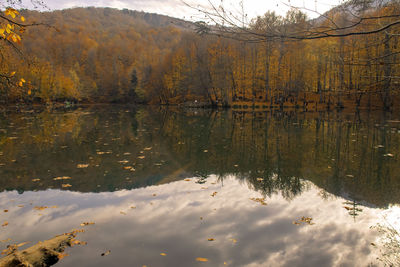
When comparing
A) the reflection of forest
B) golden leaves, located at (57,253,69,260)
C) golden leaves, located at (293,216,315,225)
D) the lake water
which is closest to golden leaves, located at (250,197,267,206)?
the lake water

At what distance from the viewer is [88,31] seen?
433 ft

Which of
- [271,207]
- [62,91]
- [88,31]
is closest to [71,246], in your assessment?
[271,207]

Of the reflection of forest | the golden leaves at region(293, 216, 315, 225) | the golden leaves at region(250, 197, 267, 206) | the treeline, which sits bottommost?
the golden leaves at region(293, 216, 315, 225)

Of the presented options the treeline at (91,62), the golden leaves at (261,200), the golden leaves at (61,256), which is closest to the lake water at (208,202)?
the golden leaves at (261,200)

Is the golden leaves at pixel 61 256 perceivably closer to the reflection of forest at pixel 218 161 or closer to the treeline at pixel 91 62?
the reflection of forest at pixel 218 161

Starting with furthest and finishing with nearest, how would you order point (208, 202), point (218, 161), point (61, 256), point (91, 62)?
point (91, 62) → point (218, 161) → point (208, 202) → point (61, 256)

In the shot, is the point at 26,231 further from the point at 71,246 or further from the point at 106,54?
the point at 106,54

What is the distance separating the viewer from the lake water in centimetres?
389

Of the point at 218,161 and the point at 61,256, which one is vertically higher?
the point at 218,161

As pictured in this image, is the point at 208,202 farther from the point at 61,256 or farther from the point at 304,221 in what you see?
the point at 61,256

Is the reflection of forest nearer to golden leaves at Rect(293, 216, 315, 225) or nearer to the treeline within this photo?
golden leaves at Rect(293, 216, 315, 225)

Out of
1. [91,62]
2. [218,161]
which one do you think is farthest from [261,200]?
[91,62]

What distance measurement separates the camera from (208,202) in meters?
5.79

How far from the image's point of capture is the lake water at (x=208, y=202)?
3.89 m
